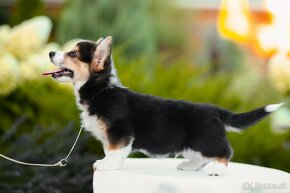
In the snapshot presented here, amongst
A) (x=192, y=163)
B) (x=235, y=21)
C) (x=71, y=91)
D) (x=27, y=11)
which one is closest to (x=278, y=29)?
(x=235, y=21)

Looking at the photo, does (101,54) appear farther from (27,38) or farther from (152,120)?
(27,38)

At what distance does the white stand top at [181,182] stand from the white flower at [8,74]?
0.93 meters

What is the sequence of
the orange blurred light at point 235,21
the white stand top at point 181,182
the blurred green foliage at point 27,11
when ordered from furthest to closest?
the orange blurred light at point 235,21 < the blurred green foliage at point 27,11 < the white stand top at point 181,182

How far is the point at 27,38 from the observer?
7.06 ft

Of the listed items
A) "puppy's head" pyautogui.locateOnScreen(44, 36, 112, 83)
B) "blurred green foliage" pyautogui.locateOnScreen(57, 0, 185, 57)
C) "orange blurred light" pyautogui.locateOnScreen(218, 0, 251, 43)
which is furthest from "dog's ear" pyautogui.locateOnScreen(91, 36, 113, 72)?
"orange blurred light" pyautogui.locateOnScreen(218, 0, 251, 43)

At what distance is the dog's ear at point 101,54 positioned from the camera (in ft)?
3.82

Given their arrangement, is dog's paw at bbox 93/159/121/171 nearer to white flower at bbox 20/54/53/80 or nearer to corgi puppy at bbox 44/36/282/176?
corgi puppy at bbox 44/36/282/176

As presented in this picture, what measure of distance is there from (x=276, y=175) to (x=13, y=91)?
1.25 meters

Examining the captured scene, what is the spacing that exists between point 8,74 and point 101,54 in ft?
3.12

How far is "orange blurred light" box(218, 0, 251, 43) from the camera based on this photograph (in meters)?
4.81

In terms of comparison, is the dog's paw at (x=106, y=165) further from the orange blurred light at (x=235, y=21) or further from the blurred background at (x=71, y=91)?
the orange blurred light at (x=235, y=21)

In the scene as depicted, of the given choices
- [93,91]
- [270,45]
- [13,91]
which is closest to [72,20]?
[13,91]

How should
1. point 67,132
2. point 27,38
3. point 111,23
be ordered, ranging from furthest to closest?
point 111,23, point 27,38, point 67,132

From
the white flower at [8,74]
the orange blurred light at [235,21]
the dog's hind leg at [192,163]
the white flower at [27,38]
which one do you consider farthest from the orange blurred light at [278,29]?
the dog's hind leg at [192,163]
